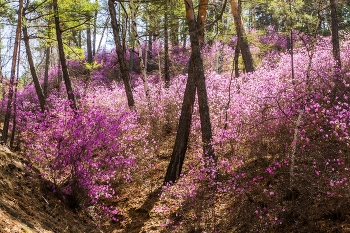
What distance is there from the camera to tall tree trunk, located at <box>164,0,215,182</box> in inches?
278

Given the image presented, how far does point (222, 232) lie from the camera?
5.87 metres

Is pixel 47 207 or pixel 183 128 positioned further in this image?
pixel 183 128

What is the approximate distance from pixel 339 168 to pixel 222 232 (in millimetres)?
2455

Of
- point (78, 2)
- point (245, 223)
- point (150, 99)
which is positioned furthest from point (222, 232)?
point (78, 2)

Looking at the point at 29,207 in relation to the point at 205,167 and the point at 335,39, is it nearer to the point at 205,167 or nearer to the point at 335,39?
the point at 205,167

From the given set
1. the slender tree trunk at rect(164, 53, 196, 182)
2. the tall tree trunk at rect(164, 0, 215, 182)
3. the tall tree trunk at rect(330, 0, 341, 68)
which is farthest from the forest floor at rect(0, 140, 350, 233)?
the tall tree trunk at rect(330, 0, 341, 68)

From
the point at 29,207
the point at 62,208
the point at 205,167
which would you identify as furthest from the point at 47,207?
the point at 205,167

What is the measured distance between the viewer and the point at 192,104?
762 centimetres

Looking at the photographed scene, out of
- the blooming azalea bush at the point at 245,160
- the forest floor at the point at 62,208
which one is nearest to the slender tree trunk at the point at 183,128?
the blooming azalea bush at the point at 245,160

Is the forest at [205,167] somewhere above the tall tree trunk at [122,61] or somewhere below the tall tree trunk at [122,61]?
below

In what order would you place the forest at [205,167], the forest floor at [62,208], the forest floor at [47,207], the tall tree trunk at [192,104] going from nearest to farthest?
the forest floor at [47,207], the forest floor at [62,208], the forest at [205,167], the tall tree trunk at [192,104]

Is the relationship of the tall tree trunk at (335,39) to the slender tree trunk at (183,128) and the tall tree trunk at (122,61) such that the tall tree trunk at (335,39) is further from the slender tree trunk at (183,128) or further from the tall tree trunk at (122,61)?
the tall tree trunk at (122,61)

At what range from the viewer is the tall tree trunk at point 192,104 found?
7.06 meters

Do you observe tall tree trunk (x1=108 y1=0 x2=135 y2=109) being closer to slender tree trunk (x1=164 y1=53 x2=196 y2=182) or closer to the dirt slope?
slender tree trunk (x1=164 y1=53 x2=196 y2=182)
